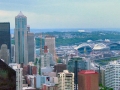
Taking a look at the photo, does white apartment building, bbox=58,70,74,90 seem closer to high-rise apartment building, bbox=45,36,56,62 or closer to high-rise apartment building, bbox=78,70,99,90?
high-rise apartment building, bbox=78,70,99,90

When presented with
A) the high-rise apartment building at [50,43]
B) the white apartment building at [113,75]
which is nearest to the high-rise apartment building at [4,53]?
the high-rise apartment building at [50,43]

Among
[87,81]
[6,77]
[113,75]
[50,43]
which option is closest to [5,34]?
[50,43]

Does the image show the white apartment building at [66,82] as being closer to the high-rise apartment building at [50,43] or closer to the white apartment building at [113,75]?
the white apartment building at [113,75]

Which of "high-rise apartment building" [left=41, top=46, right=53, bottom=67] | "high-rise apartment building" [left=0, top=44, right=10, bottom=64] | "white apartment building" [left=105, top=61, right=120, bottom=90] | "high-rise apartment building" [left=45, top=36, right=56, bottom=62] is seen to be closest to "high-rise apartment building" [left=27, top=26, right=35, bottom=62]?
"high-rise apartment building" [left=41, top=46, right=53, bottom=67]

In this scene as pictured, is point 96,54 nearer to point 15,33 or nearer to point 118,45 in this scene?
point 118,45

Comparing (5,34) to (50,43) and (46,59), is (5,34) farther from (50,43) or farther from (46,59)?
(50,43)

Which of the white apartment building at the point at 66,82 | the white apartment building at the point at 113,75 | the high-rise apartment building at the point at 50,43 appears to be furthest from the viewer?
the high-rise apartment building at the point at 50,43
